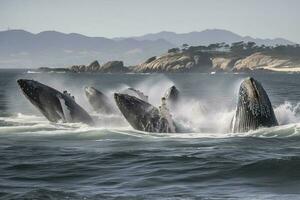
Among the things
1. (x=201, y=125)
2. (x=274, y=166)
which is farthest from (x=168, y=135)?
(x=274, y=166)

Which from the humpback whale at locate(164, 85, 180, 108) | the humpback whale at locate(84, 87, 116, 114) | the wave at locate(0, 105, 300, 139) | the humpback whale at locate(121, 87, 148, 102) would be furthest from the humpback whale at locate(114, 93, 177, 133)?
the humpback whale at locate(84, 87, 116, 114)

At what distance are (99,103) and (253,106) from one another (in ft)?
38.7

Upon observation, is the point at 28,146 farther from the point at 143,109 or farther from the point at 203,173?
the point at 203,173

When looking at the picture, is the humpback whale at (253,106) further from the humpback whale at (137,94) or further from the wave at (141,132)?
the humpback whale at (137,94)

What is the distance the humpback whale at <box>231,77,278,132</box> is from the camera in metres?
22.2

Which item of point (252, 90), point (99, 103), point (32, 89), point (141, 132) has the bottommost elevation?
point (141, 132)

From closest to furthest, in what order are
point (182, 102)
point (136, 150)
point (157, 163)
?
point (157, 163) → point (136, 150) → point (182, 102)

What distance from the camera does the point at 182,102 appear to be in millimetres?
29906

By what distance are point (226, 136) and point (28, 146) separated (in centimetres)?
652

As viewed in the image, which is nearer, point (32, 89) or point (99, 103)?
point (32, 89)

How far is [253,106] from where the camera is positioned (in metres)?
22.2

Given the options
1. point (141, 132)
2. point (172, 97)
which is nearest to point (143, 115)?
point (141, 132)

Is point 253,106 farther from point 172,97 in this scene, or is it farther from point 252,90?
point 172,97

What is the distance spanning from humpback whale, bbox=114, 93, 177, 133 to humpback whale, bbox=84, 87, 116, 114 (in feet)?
22.7
